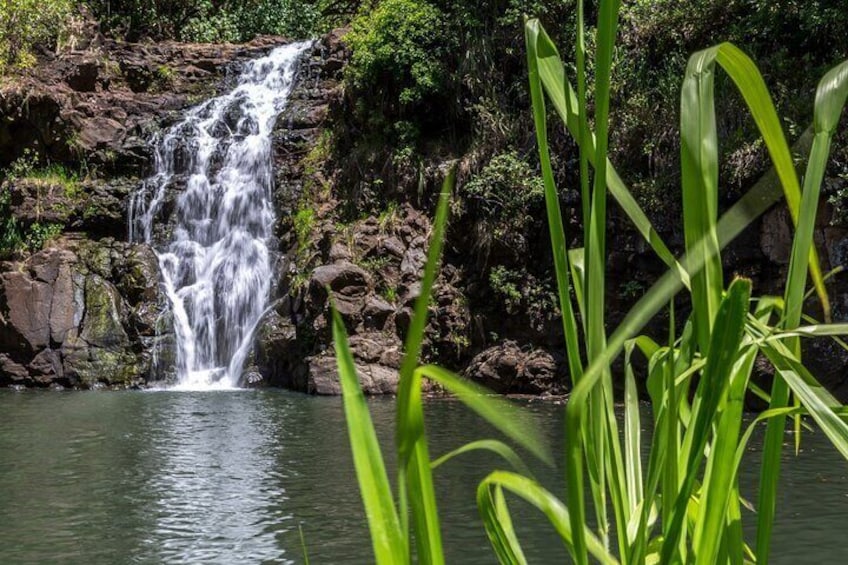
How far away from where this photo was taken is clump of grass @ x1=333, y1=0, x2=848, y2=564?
81 cm

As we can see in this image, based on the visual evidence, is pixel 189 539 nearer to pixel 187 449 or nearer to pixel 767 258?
pixel 187 449

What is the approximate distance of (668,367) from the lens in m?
1.05

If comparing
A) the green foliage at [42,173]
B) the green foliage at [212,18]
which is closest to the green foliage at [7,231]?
the green foliage at [42,173]

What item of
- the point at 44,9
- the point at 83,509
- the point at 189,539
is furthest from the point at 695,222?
the point at 44,9

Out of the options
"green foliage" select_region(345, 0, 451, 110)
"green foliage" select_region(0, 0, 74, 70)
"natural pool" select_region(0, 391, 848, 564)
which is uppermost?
"green foliage" select_region(0, 0, 74, 70)

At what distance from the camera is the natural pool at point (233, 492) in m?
5.29

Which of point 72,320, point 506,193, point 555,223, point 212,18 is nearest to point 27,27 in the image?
point 212,18

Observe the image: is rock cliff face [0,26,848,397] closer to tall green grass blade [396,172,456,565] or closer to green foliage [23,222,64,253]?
green foliage [23,222,64,253]

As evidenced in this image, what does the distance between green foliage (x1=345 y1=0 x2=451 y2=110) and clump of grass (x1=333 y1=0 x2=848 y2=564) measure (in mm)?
14738

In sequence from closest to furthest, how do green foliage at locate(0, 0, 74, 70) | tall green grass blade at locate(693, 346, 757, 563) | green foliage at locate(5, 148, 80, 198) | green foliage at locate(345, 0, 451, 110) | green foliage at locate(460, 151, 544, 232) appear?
tall green grass blade at locate(693, 346, 757, 563), green foliage at locate(460, 151, 544, 232), green foliage at locate(345, 0, 451, 110), green foliage at locate(5, 148, 80, 198), green foliage at locate(0, 0, 74, 70)

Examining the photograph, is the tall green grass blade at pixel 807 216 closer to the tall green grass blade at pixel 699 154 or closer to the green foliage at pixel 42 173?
the tall green grass blade at pixel 699 154

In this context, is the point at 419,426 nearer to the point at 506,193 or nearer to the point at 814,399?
the point at 814,399

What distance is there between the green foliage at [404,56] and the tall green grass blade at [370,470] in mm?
15080

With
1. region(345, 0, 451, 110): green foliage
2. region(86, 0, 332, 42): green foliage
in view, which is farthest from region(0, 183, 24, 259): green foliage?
region(86, 0, 332, 42): green foliage
